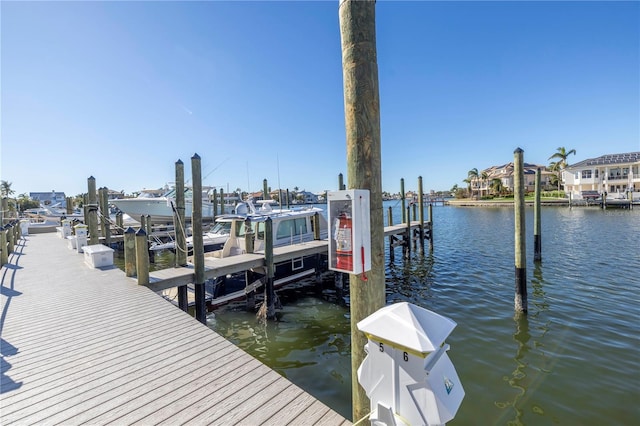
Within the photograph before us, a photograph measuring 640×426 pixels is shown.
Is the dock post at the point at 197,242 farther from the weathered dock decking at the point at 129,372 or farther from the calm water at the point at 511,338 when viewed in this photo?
the weathered dock decking at the point at 129,372

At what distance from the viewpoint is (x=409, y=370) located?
1.75 metres

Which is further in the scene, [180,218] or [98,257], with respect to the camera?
[98,257]

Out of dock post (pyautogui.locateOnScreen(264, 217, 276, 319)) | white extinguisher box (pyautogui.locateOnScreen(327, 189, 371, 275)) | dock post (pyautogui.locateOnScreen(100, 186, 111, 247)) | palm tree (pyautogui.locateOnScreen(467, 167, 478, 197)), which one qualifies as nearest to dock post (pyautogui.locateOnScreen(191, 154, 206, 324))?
dock post (pyautogui.locateOnScreen(264, 217, 276, 319))

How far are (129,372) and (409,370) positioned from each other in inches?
135

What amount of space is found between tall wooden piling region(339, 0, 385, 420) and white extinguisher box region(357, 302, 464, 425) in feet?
1.19

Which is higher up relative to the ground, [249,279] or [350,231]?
[350,231]

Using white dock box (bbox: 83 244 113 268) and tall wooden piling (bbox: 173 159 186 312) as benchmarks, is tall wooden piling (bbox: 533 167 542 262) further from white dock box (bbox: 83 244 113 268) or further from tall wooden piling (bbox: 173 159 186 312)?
white dock box (bbox: 83 244 113 268)

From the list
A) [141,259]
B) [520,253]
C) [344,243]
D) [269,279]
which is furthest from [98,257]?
[520,253]

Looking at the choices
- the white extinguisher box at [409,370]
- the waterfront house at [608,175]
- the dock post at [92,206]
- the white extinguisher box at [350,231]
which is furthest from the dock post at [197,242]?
the waterfront house at [608,175]

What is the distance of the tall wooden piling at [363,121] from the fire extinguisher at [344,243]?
0.17 metres

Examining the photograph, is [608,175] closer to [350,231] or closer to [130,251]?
[350,231]

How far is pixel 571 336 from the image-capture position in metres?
6.84

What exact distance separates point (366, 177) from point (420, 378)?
136 cm

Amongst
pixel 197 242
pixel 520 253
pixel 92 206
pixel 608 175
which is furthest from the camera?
pixel 608 175
